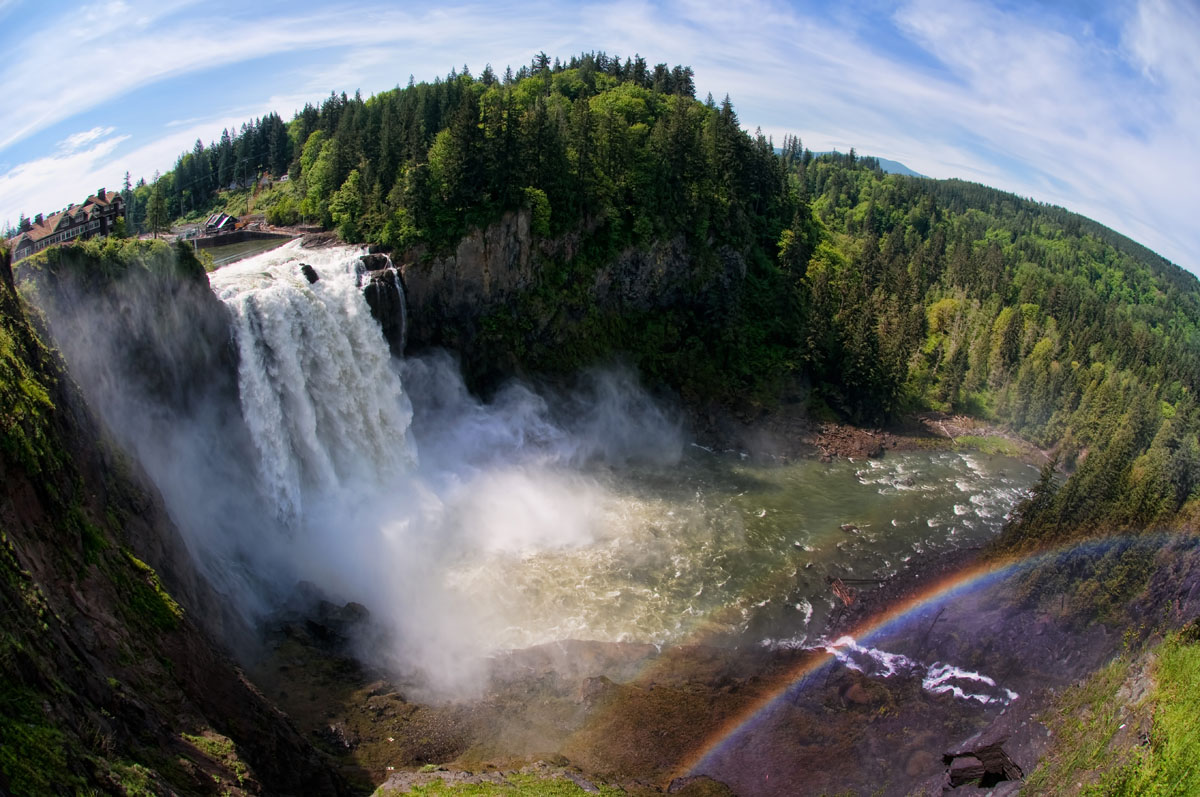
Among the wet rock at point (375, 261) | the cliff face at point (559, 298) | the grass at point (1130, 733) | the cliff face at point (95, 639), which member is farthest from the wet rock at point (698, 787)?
the wet rock at point (375, 261)

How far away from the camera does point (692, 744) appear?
23.0 meters

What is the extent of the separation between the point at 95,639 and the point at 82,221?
83.9 ft

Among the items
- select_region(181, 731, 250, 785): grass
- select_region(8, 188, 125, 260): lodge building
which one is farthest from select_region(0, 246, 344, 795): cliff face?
select_region(8, 188, 125, 260): lodge building

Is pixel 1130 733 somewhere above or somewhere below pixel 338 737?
above

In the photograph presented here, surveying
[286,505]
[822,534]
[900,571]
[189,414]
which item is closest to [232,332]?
[189,414]

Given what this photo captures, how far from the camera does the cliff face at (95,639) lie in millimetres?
11477

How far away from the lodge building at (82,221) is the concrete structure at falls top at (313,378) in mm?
5133

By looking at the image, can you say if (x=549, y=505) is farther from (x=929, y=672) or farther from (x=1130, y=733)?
(x=1130, y=733)

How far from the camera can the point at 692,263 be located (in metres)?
54.8

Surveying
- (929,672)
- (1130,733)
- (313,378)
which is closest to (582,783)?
(929,672)

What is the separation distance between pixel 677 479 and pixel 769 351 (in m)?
17.6

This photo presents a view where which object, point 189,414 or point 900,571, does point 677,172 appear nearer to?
point 900,571

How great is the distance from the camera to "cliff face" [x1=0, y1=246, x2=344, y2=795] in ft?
37.7

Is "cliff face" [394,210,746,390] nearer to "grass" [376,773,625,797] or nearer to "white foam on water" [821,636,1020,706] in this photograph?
"white foam on water" [821,636,1020,706]
